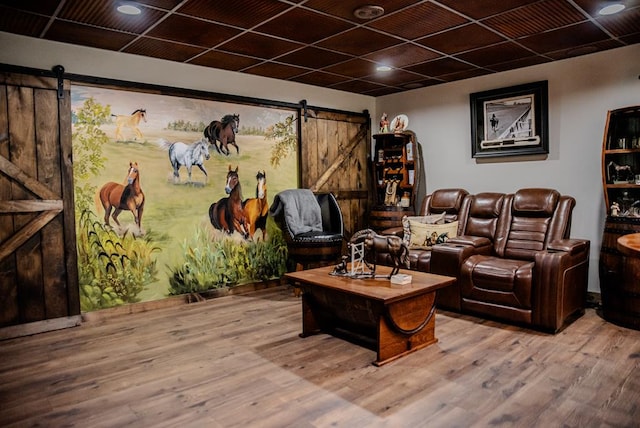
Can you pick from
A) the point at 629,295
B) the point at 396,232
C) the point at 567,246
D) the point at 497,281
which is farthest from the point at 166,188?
the point at 629,295

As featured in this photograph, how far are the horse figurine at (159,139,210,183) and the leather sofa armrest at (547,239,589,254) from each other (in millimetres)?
3365

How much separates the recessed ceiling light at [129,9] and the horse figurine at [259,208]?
7.51ft

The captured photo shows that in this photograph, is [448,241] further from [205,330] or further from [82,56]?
[82,56]

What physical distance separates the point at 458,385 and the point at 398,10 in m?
2.56

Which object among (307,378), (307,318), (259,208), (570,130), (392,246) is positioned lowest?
(307,378)

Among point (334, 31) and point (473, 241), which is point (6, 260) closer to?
point (334, 31)

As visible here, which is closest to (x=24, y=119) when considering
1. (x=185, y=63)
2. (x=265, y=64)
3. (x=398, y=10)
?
(x=185, y=63)

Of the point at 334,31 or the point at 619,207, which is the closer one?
the point at 334,31

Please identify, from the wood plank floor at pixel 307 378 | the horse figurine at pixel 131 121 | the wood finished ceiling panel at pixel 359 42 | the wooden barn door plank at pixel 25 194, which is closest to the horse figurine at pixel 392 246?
the wood plank floor at pixel 307 378

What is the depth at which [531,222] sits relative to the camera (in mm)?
4305

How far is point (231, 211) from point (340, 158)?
1773 mm

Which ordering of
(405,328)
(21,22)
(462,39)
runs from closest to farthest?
1. (405,328)
2. (21,22)
3. (462,39)

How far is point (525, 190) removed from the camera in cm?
445

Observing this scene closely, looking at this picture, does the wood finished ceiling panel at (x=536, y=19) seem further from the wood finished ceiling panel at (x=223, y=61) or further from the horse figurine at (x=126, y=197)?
the horse figurine at (x=126, y=197)
